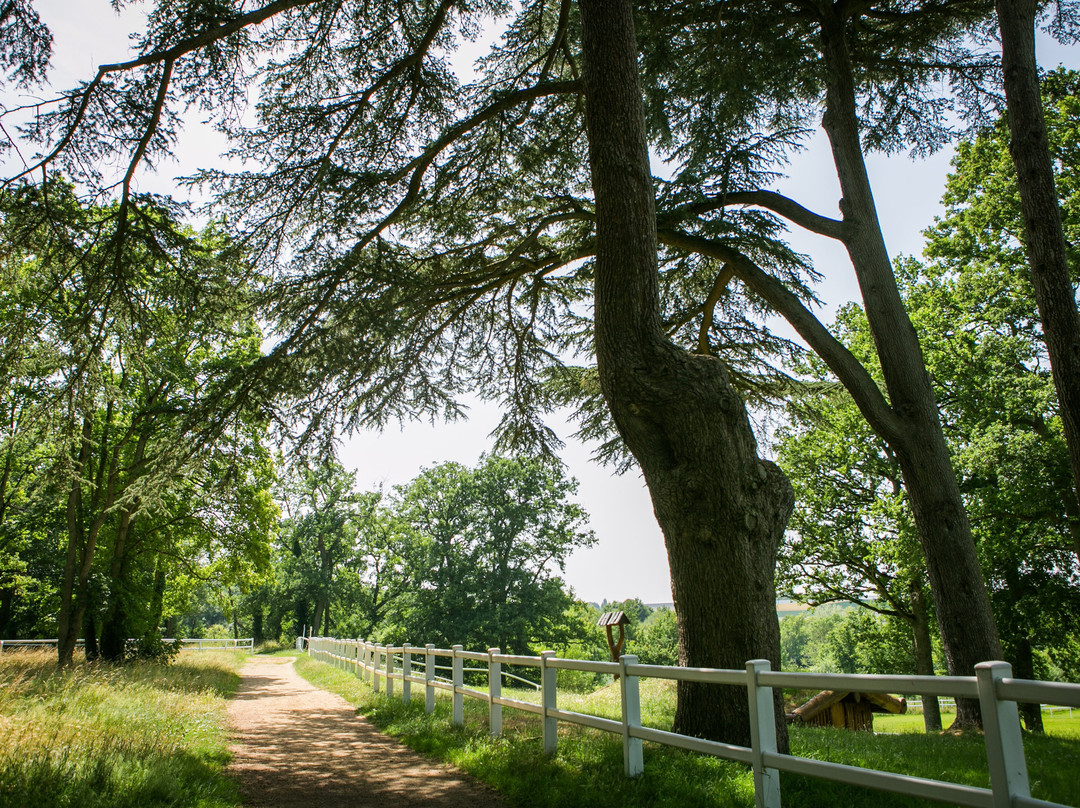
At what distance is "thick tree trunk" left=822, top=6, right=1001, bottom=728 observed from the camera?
8.95 meters

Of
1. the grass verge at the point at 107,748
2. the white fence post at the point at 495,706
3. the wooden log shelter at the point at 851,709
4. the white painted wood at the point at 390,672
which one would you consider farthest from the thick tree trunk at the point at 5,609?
the wooden log shelter at the point at 851,709

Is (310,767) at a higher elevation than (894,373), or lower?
lower

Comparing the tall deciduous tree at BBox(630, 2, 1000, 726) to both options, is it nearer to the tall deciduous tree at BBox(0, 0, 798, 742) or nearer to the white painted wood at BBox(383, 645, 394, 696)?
the tall deciduous tree at BBox(0, 0, 798, 742)

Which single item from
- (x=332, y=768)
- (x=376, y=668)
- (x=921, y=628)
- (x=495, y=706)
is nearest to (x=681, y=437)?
(x=495, y=706)

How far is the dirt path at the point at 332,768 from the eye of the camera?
5.70 meters

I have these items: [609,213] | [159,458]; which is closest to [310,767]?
[159,458]

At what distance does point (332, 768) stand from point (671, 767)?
12.3 ft

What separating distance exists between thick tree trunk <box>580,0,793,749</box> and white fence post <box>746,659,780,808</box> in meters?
1.49

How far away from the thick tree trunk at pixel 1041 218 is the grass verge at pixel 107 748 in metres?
8.23

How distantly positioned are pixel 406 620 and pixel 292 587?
13234mm

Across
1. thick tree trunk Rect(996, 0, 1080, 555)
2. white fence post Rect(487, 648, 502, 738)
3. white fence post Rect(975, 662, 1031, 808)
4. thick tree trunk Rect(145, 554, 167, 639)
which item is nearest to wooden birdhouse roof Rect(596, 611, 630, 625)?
thick tree trunk Rect(145, 554, 167, 639)

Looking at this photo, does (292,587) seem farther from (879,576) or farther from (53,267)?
(53,267)

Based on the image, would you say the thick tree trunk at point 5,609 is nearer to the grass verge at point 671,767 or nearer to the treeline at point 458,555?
the treeline at point 458,555

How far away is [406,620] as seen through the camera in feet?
129
